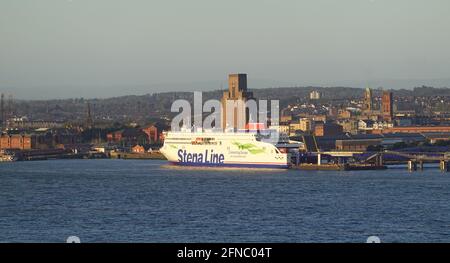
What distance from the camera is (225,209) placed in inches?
644

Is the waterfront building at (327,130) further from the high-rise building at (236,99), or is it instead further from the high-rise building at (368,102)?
the high-rise building at (368,102)

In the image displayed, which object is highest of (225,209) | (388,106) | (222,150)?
(388,106)

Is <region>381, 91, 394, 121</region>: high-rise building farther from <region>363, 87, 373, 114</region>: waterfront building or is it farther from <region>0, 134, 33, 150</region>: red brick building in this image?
<region>0, 134, 33, 150</region>: red brick building

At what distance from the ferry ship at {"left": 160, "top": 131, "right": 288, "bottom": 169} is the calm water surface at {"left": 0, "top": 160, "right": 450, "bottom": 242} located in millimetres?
6578

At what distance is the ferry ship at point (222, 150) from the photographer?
34.0 meters

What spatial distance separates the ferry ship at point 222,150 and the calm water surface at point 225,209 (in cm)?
658

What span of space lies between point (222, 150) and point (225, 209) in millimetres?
19057

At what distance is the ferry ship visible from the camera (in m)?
34.0

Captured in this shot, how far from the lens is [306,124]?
226 ft

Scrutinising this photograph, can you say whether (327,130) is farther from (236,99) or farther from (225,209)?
(225,209)

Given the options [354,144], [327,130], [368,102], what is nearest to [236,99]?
[327,130]

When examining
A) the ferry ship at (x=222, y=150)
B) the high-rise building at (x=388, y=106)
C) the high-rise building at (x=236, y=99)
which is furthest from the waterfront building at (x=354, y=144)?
the high-rise building at (x=388, y=106)
